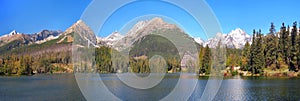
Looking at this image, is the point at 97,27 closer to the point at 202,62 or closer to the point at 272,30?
the point at 202,62

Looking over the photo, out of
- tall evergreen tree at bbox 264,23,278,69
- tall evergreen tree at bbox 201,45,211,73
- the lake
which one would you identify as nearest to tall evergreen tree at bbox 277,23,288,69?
tall evergreen tree at bbox 264,23,278,69

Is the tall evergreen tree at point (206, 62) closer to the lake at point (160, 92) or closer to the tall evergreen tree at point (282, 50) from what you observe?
the tall evergreen tree at point (282, 50)

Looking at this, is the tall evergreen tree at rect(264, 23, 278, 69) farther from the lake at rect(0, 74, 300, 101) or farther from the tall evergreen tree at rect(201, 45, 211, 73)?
the lake at rect(0, 74, 300, 101)

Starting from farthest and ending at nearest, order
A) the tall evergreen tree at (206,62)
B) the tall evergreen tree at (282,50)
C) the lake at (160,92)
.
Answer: the tall evergreen tree at (206,62), the tall evergreen tree at (282,50), the lake at (160,92)

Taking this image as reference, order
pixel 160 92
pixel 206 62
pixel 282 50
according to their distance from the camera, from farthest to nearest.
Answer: pixel 206 62 → pixel 282 50 → pixel 160 92

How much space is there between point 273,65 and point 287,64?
458cm

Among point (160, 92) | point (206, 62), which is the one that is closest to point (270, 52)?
point (206, 62)

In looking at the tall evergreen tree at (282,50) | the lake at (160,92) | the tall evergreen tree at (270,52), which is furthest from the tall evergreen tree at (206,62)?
the lake at (160,92)

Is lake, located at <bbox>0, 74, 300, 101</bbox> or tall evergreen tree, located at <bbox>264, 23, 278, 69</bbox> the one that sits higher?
tall evergreen tree, located at <bbox>264, 23, 278, 69</bbox>

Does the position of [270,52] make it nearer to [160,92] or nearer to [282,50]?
[282,50]

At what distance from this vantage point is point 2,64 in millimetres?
195125

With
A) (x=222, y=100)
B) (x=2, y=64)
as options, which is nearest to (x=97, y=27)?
(x=222, y=100)

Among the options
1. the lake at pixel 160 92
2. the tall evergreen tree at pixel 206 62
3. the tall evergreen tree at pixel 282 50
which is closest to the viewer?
the lake at pixel 160 92

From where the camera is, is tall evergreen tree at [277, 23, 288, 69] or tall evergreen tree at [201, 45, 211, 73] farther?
tall evergreen tree at [201, 45, 211, 73]
